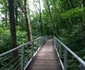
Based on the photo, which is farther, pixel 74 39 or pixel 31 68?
pixel 74 39

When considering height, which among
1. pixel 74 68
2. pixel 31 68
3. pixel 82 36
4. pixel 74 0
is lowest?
pixel 74 68

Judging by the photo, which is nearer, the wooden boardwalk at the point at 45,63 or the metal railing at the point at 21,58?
the metal railing at the point at 21,58

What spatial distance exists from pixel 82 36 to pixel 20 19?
24.7 metres

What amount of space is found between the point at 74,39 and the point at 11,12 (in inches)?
288

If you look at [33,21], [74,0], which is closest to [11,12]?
[74,0]

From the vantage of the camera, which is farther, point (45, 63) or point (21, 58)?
point (45, 63)

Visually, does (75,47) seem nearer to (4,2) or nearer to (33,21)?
(4,2)

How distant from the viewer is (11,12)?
865 centimetres

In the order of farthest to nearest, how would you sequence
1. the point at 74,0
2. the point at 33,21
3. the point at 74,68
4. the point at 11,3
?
the point at 33,21 → the point at 74,0 → the point at 74,68 → the point at 11,3

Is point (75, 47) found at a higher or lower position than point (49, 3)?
lower

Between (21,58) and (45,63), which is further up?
(21,58)

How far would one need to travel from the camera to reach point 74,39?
14.3 meters

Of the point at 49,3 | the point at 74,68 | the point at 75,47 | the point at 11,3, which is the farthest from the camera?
the point at 49,3

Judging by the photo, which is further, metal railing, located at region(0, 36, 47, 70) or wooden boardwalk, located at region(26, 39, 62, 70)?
wooden boardwalk, located at region(26, 39, 62, 70)
